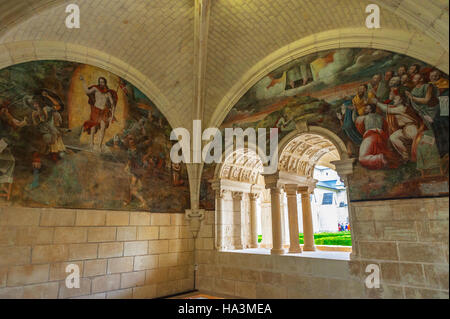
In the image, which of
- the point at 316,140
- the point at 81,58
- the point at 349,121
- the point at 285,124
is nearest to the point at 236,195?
the point at 285,124

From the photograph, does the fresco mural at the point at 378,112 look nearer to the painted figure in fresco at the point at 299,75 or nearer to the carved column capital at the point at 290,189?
the painted figure in fresco at the point at 299,75

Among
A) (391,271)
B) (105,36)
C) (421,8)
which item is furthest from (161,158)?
(421,8)

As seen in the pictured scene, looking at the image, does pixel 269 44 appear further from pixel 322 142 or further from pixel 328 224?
pixel 328 224

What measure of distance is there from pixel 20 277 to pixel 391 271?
6382 mm

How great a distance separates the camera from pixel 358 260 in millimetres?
5105

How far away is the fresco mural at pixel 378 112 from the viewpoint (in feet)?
15.1

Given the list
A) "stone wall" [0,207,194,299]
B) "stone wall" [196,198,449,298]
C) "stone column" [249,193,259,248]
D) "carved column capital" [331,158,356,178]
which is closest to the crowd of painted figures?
"carved column capital" [331,158,356,178]

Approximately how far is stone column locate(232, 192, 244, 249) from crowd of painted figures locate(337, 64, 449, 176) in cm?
363

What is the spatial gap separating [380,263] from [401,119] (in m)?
2.47

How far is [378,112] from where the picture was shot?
526 cm

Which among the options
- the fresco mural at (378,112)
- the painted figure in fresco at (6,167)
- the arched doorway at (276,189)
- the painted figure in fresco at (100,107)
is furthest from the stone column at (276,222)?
the painted figure in fresco at (6,167)

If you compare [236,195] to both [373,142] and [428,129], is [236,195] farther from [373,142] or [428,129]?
[428,129]
